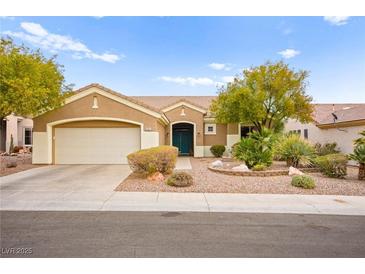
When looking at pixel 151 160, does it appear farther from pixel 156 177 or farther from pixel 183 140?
pixel 183 140

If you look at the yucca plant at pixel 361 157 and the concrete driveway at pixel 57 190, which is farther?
the yucca plant at pixel 361 157

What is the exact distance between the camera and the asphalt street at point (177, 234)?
14.4 ft

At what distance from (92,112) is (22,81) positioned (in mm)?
4908

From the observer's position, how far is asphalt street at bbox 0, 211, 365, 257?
173 inches

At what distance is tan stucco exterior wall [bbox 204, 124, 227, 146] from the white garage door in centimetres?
849

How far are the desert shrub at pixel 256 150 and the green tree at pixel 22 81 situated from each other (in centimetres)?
1035

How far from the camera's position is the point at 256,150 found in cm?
1339

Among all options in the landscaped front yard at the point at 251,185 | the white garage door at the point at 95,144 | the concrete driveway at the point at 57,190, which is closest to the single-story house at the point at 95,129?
the white garage door at the point at 95,144

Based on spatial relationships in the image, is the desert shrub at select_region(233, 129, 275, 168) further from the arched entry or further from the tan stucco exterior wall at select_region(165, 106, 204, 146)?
the arched entry

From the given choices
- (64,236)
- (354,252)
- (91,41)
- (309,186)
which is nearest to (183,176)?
(309,186)

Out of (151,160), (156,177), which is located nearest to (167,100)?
(151,160)

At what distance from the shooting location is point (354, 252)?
175 inches

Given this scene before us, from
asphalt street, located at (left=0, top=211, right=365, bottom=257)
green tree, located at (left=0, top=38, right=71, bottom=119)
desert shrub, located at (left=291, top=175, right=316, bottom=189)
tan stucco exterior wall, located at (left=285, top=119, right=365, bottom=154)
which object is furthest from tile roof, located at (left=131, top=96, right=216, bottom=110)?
asphalt street, located at (left=0, top=211, right=365, bottom=257)

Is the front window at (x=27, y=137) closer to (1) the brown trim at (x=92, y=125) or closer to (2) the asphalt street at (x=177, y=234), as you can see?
(1) the brown trim at (x=92, y=125)
